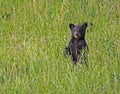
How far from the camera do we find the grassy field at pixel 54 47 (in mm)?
6770

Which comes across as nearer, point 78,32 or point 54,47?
point 78,32

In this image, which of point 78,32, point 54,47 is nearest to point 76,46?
point 78,32

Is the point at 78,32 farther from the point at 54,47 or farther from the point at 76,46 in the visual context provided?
the point at 54,47

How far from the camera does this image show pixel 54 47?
8.62 m

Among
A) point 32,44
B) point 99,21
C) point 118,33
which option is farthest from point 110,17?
point 32,44

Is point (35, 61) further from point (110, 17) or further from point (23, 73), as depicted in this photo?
point (110, 17)

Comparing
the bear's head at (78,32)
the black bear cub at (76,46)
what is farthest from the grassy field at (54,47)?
the bear's head at (78,32)

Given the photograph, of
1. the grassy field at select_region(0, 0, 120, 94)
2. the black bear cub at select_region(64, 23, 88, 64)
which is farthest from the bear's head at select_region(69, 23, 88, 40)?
the grassy field at select_region(0, 0, 120, 94)

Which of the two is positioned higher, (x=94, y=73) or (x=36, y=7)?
(x=36, y=7)

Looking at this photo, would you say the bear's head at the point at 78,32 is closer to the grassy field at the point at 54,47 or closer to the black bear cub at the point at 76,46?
the black bear cub at the point at 76,46

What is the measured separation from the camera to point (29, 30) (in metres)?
9.96

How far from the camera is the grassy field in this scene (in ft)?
22.2

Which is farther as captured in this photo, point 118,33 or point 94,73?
point 118,33

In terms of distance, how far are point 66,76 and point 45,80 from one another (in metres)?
0.26
